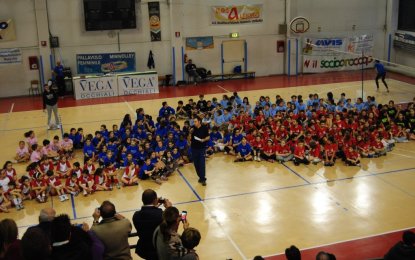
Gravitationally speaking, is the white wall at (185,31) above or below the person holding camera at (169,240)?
above

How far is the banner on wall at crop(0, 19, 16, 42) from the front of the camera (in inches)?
1012

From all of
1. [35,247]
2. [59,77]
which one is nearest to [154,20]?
[59,77]

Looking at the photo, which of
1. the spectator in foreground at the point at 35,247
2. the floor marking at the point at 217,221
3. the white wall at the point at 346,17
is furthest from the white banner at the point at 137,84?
the spectator in foreground at the point at 35,247

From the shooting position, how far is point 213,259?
973 centimetres

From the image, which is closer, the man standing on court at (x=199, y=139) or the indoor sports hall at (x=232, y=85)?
the indoor sports hall at (x=232, y=85)

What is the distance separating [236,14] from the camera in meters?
29.5

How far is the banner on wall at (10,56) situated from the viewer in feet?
85.6

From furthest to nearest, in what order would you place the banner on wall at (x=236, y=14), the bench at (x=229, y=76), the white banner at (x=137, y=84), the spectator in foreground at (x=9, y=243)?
the bench at (x=229, y=76) → the banner on wall at (x=236, y=14) → the white banner at (x=137, y=84) → the spectator in foreground at (x=9, y=243)

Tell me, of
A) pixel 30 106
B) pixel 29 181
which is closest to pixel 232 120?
pixel 29 181

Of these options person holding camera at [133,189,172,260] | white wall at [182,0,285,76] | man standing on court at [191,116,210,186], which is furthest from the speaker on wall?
person holding camera at [133,189,172,260]

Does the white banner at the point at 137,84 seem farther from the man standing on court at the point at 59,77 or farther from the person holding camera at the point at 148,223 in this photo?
the person holding camera at the point at 148,223

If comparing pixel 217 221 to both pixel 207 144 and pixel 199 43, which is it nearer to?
pixel 207 144

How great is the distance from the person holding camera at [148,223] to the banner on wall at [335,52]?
26.0 metres

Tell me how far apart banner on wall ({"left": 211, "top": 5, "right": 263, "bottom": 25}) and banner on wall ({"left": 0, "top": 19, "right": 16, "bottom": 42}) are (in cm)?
1138
